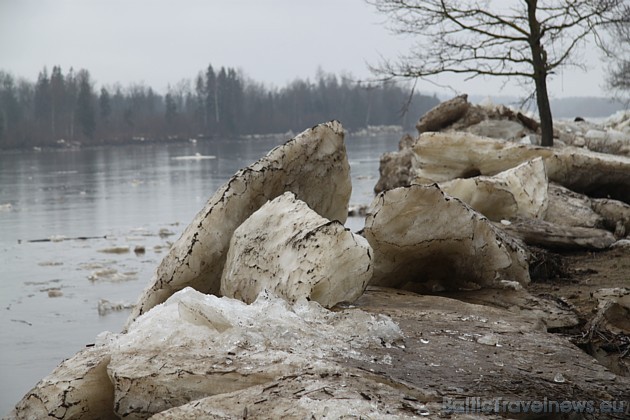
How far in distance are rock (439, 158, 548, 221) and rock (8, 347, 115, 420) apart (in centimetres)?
458

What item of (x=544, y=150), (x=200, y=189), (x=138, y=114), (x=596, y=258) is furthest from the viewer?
(x=138, y=114)

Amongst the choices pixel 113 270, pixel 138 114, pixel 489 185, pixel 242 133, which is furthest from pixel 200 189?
pixel 138 114

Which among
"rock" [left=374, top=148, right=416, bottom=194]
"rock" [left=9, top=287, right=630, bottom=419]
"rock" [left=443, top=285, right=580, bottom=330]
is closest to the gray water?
"rock" [left=374, top=148, right=416, bottom=194]

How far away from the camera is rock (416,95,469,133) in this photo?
15938 millimetres

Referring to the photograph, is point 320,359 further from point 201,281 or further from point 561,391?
point 201,281

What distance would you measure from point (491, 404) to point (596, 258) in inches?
172

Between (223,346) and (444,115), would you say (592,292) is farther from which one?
(444,115)

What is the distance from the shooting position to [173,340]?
12.5ft

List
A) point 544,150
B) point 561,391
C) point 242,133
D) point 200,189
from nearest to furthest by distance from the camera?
point 561,391
point 544,150
point 200,189
point 242,133

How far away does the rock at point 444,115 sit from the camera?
15.9 m

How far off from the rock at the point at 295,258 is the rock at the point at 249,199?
257 millimetres

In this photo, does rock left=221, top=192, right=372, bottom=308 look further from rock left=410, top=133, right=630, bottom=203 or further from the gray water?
rock left=410, top=133, right=630, bottom=203

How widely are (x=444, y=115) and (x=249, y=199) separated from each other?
35.5ft

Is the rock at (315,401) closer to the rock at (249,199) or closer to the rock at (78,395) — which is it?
the rock at (78,395)
